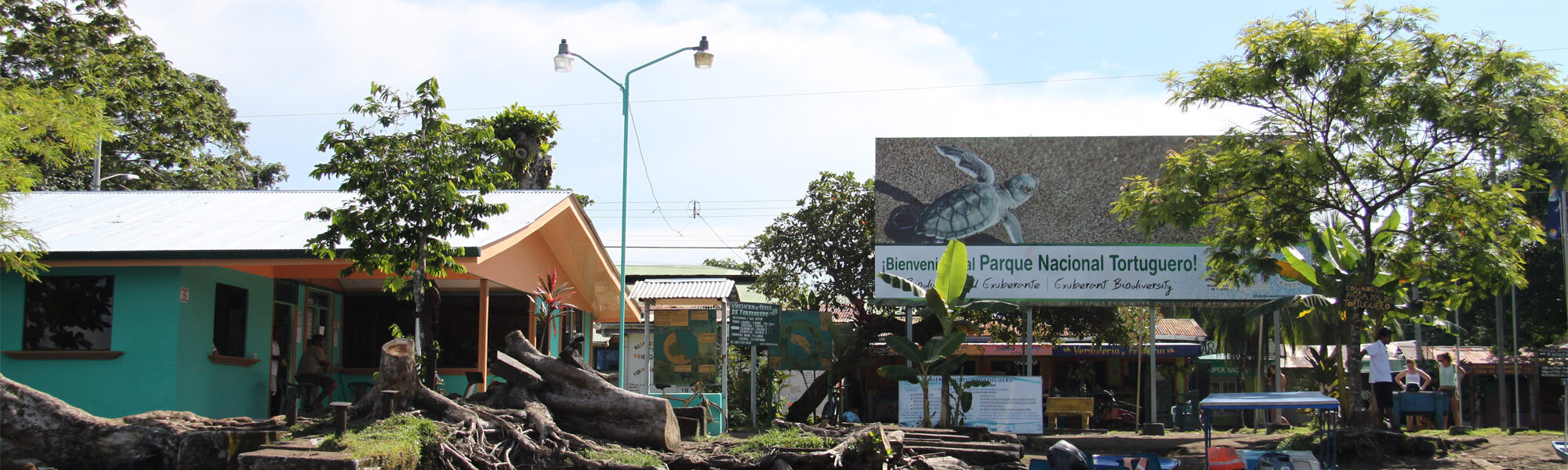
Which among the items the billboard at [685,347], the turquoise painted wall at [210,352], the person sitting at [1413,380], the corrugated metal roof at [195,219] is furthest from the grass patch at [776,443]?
the person sitting at [1413,380]

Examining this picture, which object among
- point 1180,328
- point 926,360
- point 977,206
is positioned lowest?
point 926,360

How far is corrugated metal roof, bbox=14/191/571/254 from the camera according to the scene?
12664 millimetres

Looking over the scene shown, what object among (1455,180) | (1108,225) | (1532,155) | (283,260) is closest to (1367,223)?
(1455,180)

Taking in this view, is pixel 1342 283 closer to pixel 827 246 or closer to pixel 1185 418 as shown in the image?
pixel 1185 418

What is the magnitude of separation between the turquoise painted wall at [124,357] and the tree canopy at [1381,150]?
12819mm

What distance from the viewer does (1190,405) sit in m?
20.5

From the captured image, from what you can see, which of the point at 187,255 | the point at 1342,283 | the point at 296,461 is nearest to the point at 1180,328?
the point at 1342,283

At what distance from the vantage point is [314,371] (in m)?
14.0

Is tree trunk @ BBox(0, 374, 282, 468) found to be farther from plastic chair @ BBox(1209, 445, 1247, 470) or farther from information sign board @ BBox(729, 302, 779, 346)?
plastic chair @ BBox(1209, 445, 1247, 470)

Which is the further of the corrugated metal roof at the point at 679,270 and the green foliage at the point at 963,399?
the corrugated metal roof at the point at 679,270

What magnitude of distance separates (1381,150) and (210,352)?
15.4 metres

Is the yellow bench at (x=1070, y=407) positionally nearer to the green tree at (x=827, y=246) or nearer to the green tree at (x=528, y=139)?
the green tree at (x=827, y=246)

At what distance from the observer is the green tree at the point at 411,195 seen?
36.3ft

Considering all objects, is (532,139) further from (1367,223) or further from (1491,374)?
(1491,374)
